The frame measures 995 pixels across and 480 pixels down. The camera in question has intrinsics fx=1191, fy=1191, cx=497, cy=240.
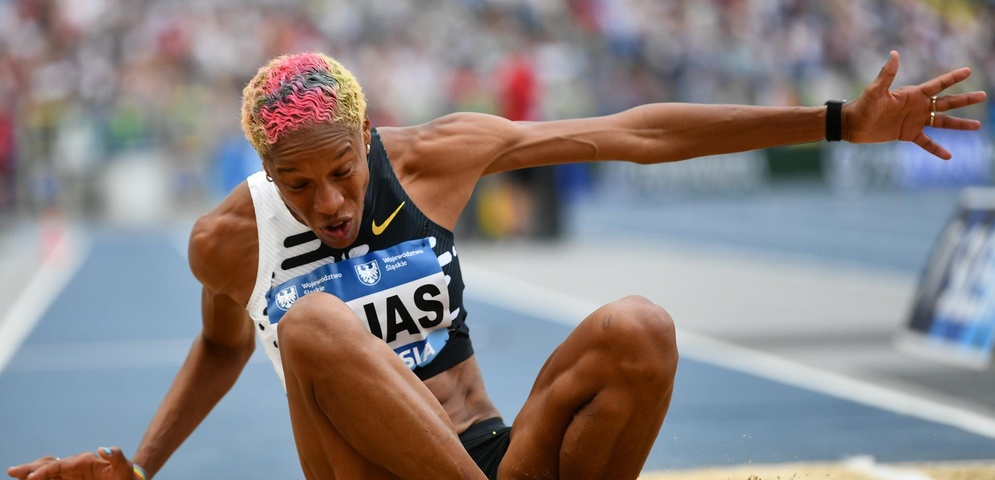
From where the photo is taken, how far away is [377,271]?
330 centimetres

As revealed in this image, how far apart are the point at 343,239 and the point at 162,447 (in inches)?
38.3

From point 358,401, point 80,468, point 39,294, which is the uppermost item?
point 358,401

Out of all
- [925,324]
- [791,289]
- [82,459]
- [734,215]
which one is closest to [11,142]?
[734,215]

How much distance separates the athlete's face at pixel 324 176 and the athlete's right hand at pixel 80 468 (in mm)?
822

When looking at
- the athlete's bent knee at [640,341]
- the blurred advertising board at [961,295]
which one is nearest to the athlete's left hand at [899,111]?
the athlete's bent knee at [640,341]

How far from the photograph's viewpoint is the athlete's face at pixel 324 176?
301 cm

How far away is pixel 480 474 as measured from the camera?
2.98 meters

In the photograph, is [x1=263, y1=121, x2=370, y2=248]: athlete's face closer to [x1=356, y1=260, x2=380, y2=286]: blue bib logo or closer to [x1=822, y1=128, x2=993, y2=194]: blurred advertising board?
[x1=356, y1=260, x2=380, y2=286]: blue bib logo

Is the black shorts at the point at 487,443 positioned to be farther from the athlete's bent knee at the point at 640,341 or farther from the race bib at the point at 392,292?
the athlete's bent knee at the point at 640,341

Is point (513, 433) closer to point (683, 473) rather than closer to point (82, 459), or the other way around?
point (82, 459)

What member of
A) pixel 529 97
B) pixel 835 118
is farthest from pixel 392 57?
pixel 835 118

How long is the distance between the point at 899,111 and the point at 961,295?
3.62m

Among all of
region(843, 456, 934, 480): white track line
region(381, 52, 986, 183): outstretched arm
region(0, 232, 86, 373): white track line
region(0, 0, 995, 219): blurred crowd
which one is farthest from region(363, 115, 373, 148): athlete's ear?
region(0, 0, 995, 219): blurred crowd

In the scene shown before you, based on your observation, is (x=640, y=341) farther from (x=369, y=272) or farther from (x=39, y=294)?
(x=39, y=294)
